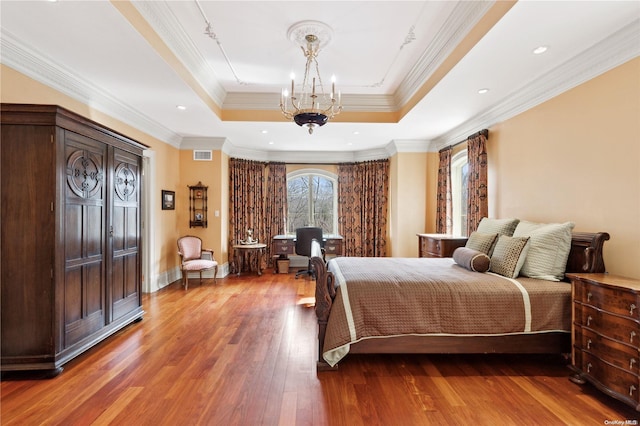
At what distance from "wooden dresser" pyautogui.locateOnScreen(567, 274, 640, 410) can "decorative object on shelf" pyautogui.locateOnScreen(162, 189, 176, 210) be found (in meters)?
5.38

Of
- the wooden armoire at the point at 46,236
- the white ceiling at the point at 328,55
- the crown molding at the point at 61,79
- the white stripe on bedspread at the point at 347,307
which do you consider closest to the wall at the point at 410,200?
the white ceiling at the point at 328,55

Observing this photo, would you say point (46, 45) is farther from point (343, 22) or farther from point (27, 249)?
point (343, 22)

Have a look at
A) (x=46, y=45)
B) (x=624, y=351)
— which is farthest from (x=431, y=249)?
(x=46, y=45)

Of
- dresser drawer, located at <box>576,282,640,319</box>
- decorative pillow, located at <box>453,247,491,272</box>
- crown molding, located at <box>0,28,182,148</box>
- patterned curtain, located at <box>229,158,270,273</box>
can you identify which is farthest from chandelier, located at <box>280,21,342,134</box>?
patterned curtain, located at <box>229,158,270,273</box>

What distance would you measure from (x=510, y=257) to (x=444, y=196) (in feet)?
9.13

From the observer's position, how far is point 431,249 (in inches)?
189

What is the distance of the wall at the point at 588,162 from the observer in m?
2.37

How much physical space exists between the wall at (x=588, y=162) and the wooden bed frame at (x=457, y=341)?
0.20 meters

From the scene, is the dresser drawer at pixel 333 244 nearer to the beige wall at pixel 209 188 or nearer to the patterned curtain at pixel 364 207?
the patterned curtain at pixel 364 207

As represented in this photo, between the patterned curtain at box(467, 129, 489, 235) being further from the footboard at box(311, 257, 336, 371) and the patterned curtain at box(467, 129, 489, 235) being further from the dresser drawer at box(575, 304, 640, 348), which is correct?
the footboard at box(311, 257, 336, 371)

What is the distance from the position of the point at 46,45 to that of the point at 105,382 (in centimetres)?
273

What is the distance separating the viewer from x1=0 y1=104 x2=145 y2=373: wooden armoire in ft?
7.63

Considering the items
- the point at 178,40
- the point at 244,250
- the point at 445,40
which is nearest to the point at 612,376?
the point at 445,40

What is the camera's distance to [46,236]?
2361 millimetres
